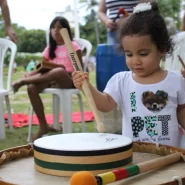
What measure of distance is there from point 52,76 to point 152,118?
5.02ft

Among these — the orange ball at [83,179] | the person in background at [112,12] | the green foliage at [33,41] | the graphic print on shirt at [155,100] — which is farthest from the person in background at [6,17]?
the green foliage at [33,41]

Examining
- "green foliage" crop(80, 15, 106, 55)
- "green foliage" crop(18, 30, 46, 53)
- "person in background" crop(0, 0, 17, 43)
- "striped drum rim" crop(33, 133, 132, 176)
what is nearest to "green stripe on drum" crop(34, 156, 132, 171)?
"striped drum rim" crop(33, 133, 132, 176)

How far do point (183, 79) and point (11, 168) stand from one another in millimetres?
731

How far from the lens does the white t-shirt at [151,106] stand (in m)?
1.39

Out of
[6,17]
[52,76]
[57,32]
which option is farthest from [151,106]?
[6,17]

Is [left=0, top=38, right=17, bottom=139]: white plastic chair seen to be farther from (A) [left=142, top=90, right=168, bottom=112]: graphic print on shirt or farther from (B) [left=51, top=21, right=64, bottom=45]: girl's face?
(A) [left=142, top=90, right=168, bottom=112]: graphic print on shirt

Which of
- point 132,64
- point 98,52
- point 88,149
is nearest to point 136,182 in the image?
point 88,149

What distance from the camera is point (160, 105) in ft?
4.62

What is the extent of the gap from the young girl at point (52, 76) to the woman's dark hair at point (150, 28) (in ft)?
4.46

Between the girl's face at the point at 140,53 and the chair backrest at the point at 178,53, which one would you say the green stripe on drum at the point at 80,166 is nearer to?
the girl's face at the point at 140,53

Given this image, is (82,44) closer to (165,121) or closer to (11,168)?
(165,121)

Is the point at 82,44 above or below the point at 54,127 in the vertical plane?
above

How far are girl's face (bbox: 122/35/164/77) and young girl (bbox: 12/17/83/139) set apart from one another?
1.45 metres

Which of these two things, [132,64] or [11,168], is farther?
[132,64]
